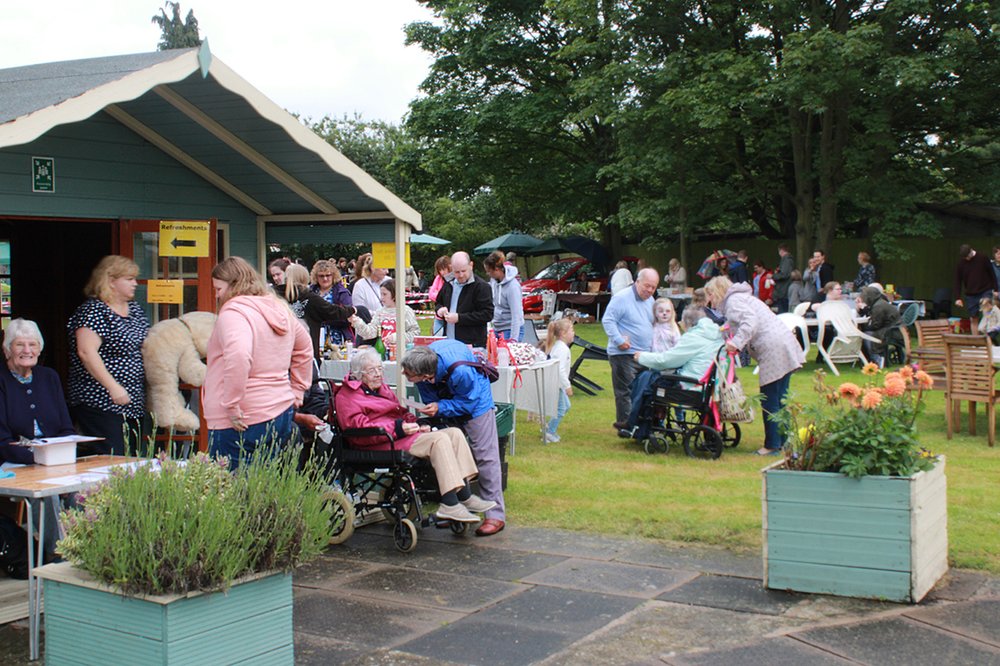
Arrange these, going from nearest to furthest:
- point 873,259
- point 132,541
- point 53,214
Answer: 1. point 132,541
2. point 53,214
3. point 873,259

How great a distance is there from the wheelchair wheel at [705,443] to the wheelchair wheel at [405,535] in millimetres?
3734

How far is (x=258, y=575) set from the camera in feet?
13.6

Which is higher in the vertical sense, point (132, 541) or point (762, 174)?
Answer: point (762, 174)

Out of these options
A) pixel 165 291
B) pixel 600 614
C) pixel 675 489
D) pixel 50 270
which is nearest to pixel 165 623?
pixel 600 614

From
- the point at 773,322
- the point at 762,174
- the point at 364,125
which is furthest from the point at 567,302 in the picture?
the point at 364,125

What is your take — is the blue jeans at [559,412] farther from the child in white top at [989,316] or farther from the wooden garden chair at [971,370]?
the child in white top at [989,316]

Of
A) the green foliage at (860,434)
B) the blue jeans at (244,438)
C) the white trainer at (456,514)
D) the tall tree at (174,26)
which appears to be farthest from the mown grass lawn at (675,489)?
the tall tree at (174,26)

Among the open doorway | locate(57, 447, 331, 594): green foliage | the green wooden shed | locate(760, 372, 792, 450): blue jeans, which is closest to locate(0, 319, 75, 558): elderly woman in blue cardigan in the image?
the green wooden shed

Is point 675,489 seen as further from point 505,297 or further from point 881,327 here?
point 881,327

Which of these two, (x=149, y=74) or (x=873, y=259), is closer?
(x=149, y=74)

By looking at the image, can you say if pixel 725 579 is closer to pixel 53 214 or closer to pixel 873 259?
pixel 53 214

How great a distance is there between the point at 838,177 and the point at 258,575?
21.8 m

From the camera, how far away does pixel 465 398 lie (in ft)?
23.2

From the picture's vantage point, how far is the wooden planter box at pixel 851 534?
5383 millimetres
